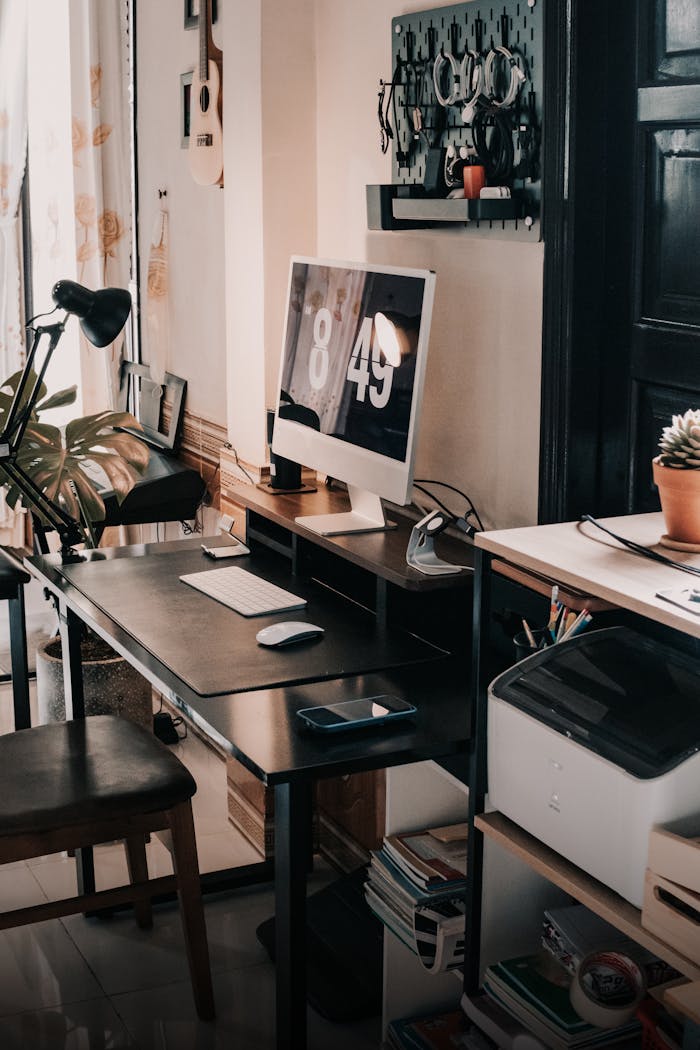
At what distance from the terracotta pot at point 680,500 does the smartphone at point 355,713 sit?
1.55 feet

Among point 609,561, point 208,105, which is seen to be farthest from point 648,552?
point 208,105

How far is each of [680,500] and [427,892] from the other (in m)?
0.79

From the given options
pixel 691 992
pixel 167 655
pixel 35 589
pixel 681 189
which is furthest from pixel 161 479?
pixel 691 992

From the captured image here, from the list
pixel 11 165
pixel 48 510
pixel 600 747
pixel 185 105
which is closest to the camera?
pixel 600 747

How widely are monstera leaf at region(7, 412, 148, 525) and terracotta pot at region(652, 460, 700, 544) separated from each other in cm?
Result: 178

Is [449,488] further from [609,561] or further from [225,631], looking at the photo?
[609,561]

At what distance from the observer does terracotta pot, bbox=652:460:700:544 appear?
1.70 meters

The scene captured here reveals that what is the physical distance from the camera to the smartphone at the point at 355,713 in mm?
1875

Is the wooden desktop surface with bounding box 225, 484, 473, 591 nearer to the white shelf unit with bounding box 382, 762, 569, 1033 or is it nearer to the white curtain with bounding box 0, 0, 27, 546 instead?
the white shelf unit with bounding box 382, 762, 569, 1033

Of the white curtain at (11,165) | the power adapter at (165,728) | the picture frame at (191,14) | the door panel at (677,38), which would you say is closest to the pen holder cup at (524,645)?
the door panel at (677,38)

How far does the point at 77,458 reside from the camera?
3238 mm

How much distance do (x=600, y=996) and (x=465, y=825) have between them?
0.49m

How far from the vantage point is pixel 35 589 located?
4918 mm

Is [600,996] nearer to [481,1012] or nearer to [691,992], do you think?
[481,1012]
